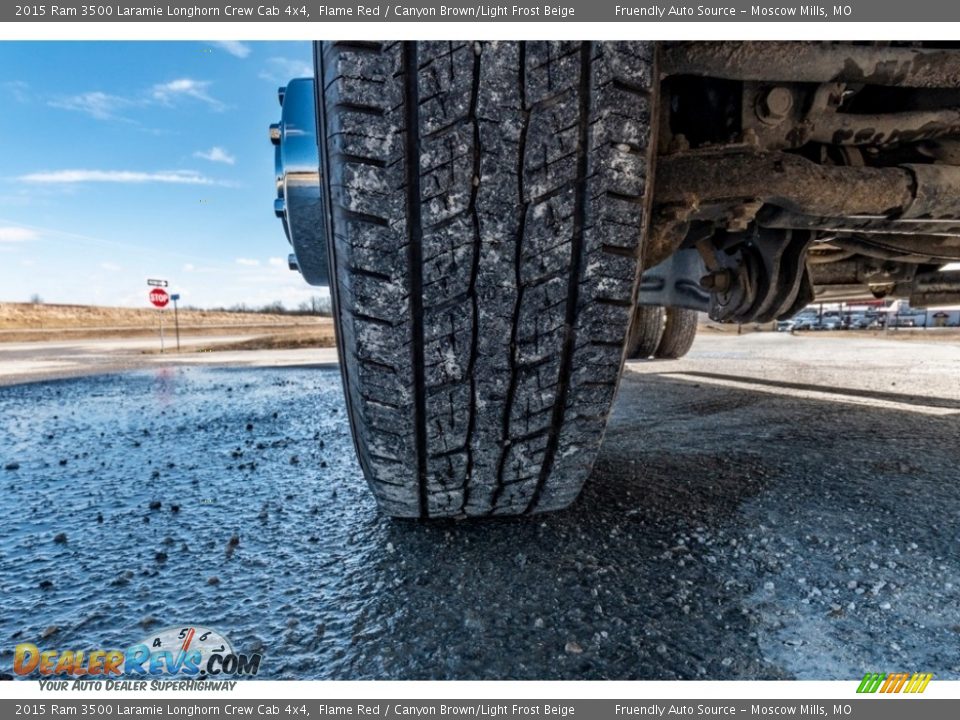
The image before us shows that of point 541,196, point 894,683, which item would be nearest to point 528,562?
point 894,683

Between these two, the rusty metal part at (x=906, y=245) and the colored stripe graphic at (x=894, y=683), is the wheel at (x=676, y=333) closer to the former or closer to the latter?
the rusty metal part at (x=906, y=245)

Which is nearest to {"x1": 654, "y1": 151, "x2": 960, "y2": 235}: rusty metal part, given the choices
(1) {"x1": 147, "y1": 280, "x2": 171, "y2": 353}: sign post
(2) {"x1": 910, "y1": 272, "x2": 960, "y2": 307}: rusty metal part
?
(2) {"x1": 910, "y1": 272, "x2": 960, "y2": 307}: rusty metal part

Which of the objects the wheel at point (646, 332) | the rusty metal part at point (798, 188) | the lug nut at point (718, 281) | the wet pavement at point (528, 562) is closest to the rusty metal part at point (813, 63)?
the rusty metal part at point (798, 188)

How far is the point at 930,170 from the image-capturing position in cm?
96

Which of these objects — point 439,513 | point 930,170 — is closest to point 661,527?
point 439,513

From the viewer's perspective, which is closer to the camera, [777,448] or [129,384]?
[777,448]

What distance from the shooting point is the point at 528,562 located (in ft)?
2.72

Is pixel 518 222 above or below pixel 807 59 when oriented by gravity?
below

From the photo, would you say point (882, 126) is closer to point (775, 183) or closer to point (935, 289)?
point (775, 183)

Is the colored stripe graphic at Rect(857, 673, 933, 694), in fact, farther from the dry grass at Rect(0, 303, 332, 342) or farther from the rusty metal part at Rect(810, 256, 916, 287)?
the dry grass at Rect(0, 303, 332, 342)

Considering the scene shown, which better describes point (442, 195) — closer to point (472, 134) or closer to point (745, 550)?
point (472, 134)

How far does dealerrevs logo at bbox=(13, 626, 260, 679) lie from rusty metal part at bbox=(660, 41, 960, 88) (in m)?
1.05

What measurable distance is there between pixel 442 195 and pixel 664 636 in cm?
66

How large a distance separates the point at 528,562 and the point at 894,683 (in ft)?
1.58
